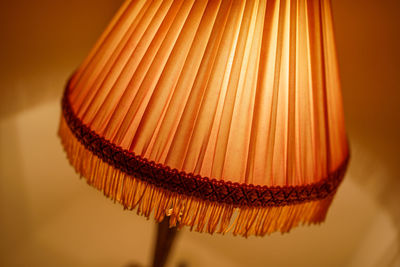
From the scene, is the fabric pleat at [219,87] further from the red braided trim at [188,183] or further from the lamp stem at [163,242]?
the lamp stem at [163,242]

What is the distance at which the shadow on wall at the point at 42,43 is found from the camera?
608 mm

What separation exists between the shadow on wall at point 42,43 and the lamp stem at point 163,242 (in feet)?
1.22

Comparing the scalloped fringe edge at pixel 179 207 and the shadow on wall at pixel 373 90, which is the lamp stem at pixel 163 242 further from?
the shadow on wall at pixel 373 90

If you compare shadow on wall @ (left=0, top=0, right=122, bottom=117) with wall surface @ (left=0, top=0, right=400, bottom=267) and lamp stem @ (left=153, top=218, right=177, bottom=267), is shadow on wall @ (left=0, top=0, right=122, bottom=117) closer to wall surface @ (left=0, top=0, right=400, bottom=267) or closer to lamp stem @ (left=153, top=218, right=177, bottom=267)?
wall surface @ (left=0, top=0, right=400, bottom=267)

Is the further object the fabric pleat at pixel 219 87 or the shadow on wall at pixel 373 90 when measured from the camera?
the shadow on wall at pixel 373 90

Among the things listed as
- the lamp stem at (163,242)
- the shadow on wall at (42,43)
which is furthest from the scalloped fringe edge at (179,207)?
the shadow on wall at (42,43)

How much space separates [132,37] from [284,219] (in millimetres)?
A: 274

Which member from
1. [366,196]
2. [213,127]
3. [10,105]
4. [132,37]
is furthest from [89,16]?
[366,196]

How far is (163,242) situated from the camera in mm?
610

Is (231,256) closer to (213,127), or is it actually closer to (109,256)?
(109,256)

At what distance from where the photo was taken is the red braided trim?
365mm

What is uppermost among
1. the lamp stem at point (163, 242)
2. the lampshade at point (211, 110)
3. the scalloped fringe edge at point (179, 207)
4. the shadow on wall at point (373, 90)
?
the shadow on wall at point (373, 90)

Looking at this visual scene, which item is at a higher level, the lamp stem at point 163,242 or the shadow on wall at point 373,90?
the shadow on wall at point 373,90

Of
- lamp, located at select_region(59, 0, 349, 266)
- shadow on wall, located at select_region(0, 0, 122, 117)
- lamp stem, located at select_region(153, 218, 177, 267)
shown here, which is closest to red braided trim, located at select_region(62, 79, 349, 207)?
lamp, located at select_region(59, 0, 349, 266)
